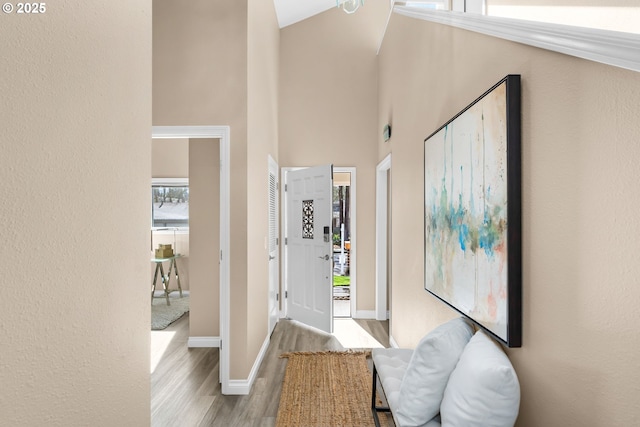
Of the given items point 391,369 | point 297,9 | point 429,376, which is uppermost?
point 297,9

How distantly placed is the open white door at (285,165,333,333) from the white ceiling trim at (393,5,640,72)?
2.73m

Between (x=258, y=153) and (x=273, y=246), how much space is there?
143cm

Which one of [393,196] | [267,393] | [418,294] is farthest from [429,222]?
[267,393]

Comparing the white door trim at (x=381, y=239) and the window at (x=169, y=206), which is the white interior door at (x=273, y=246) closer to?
the white door trim at (x=381, y=239)

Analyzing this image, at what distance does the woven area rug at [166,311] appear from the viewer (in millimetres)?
4589

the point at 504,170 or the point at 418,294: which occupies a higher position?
the point at 504,170

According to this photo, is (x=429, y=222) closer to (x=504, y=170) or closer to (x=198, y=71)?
(x=504, y=170)

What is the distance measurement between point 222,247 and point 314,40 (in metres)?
3.45

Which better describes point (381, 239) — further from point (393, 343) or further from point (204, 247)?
point (204, 247)

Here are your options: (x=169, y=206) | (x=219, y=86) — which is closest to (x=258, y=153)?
(x=219, y=86)

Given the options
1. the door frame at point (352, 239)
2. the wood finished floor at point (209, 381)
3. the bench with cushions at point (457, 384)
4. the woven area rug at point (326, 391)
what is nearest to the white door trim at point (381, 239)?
the door frame at point (352, 239)

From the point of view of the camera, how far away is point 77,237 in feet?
2.76

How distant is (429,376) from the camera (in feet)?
5.21

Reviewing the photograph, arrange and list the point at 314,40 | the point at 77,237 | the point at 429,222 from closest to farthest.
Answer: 1. the point at 77,237
2. the point at 429,222
3. the point at 314,40
